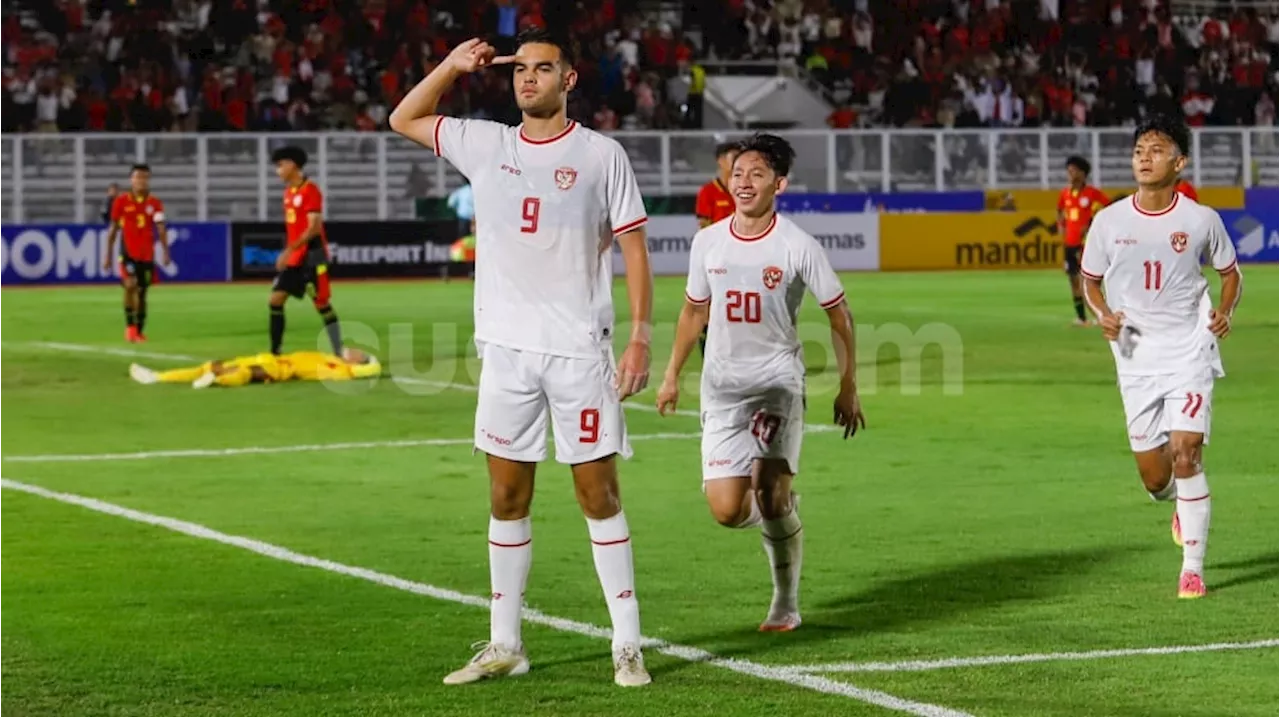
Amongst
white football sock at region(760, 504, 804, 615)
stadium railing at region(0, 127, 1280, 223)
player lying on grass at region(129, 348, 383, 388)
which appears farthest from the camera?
stadium railing at region(0, 127, 1280, 223)

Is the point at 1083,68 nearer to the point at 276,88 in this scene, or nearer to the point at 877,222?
the point at 877,222

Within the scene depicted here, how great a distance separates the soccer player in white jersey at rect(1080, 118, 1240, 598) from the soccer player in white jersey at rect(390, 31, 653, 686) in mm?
3114

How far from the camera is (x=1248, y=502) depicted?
40.5ft

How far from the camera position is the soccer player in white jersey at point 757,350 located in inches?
346

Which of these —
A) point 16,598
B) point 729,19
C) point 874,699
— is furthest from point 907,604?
point 729,19

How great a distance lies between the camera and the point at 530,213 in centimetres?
762

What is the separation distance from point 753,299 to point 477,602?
176 centimetres

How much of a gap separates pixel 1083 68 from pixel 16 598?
136ft

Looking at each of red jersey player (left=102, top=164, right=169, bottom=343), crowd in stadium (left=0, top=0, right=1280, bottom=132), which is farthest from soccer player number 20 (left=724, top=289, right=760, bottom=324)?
crowd in stadium (left=0, top=0, right=1280, bottom=132)

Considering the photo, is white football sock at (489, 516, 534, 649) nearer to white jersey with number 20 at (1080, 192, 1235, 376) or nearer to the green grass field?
the green grass field

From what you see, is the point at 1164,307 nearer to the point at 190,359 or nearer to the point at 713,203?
the point at 713,203

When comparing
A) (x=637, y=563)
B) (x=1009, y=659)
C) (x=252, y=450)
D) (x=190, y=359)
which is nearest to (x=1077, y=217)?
(x=190, y=359)

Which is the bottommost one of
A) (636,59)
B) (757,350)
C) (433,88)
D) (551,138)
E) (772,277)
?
(757,350)

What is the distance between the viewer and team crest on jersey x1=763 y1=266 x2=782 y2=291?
29.0 feet
